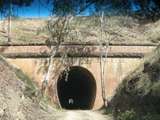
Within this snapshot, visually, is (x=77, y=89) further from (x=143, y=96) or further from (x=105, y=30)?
(x=143, y=96)

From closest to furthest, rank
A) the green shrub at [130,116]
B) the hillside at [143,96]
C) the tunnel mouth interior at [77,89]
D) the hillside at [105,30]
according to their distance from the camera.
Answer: the hillside at [143,96] < the green shrub at [130,116] < the tunnel mouth interior at [77,89] < the hillside at [105,30]

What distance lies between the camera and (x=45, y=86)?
30766mm

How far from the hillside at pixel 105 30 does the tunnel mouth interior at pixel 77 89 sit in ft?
8.63

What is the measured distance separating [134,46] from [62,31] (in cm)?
493

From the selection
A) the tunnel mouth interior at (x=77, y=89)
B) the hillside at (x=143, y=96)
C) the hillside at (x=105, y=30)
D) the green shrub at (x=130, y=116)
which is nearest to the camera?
the hillside at (x=143, y=96)

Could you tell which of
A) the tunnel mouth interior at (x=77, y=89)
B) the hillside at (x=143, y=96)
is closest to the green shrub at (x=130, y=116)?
the hillside at (x=143, y=96)

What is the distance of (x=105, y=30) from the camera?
120ft

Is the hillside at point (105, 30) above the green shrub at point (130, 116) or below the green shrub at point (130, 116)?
above

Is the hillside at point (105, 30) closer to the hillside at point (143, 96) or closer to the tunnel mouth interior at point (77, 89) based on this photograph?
the tunnel mouth interior at point (77, 89)

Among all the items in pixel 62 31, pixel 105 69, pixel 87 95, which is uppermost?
pixel 62 31

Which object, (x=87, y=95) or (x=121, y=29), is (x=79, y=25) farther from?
(x=87, y=95)

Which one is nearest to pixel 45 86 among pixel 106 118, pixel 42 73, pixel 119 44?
pixel 42 73

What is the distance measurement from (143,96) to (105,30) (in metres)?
17.2

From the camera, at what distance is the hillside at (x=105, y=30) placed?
35.9m
